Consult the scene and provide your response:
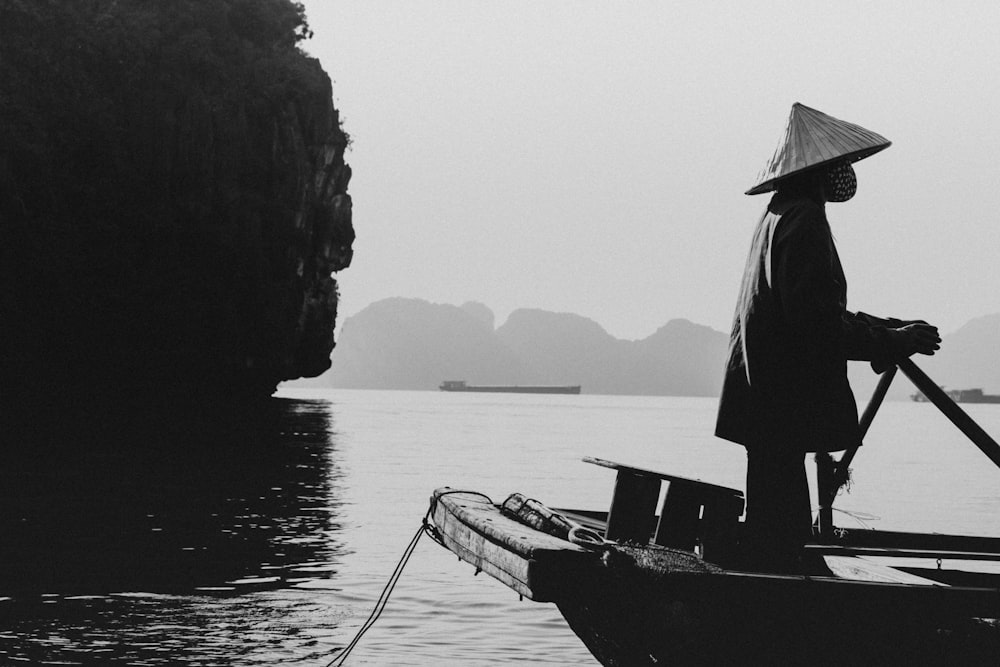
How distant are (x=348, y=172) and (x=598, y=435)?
25704 mm

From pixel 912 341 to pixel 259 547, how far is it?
11099 mm

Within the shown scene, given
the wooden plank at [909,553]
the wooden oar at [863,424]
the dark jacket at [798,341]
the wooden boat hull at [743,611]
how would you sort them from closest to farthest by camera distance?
the wooden boat hull at [743,611] → the dark jacket at [798,341] → the wooden oar at [863,424] → the wooden plank at [909,553]

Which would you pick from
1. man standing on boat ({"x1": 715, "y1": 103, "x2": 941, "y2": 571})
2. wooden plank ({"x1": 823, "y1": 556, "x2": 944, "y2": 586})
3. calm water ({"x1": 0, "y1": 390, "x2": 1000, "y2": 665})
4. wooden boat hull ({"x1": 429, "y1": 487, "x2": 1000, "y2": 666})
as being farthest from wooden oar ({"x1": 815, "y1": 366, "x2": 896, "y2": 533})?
wooden boat hull ({"x1": 429, "y1": 487, "x2": 1000, "y2": 666})

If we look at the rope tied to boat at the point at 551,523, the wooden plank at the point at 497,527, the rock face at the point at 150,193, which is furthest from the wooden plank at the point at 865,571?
the rock face at the point at 150,193

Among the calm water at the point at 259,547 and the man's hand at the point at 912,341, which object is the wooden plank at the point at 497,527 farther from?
the calm water at the point at 259,547

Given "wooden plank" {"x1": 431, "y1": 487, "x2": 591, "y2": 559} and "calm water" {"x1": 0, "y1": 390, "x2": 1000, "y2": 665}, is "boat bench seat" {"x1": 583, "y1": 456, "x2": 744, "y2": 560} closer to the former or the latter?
"wooden plank" {"x1": 431, "y1": 487, "x2": 591, "y2": 559}

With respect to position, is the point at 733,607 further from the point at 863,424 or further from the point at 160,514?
the point at 160,514

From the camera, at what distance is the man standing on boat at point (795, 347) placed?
579cm

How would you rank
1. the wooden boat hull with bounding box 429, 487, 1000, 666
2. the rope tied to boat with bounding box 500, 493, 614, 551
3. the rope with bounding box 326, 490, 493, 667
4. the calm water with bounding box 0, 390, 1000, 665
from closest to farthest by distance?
the wooden boat hull with bounding box 429, 487, 1000, 666, the rope tied to boat with bounding box 500, 493, 614, 551, the rope with bounding box 326, 490, 493, 667, the calm water with bounding box 0, 390, 1000, 665

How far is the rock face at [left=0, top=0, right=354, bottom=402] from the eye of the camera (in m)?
49.7

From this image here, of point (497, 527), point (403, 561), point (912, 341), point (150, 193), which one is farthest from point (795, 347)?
point (150, 193)

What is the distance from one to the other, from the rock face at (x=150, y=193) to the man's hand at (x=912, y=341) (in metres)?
47.1

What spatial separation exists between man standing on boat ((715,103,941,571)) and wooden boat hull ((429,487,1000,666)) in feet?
1.78

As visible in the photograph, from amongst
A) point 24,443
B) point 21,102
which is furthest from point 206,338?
point 24,443
